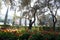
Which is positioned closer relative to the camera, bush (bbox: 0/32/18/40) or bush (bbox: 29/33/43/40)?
bush (bbox: 29/33/43/40)

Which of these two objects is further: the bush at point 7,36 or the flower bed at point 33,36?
the bush at point 7,36

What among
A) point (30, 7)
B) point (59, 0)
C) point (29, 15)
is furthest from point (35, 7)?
point (59, 0)

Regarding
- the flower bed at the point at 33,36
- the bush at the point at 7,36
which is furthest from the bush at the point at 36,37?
the bush at the point at 7,36

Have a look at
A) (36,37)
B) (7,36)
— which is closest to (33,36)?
(36,37)

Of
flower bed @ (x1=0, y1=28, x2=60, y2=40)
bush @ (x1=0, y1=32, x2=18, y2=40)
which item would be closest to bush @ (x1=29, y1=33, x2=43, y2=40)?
flower bed @ (x1=0, y1=28, x2=60, y2=40)

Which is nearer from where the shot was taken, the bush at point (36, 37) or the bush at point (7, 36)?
the bush at point (36, 37)

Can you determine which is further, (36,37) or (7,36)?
(7,36)

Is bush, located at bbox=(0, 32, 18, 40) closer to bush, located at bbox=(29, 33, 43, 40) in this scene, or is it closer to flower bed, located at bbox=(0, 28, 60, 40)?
flower bed, located at bbox=(0, 28, 60, 40)

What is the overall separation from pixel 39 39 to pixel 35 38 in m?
0.22

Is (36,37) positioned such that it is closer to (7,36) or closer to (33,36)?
(33,36)

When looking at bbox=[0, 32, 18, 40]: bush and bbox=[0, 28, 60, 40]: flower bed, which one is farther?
bbox=[0, 32, 18, 40]: bush

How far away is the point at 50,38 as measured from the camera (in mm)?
9125

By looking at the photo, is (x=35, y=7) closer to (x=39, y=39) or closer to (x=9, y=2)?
(x=9, y=2)

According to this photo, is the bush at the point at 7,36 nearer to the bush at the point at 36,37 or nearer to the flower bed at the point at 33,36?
the flower bed at the point at 33,36
